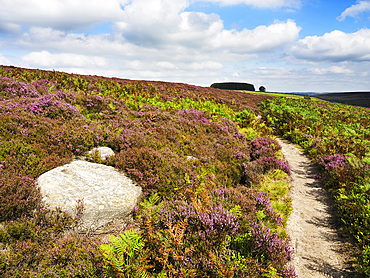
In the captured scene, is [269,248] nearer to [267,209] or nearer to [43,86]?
[267,209]

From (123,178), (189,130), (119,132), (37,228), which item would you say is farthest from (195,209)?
(189,130)

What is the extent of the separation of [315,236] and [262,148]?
512cm

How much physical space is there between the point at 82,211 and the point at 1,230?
1.35m

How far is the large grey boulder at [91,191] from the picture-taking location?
4578mm

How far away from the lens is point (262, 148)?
10.1 metres

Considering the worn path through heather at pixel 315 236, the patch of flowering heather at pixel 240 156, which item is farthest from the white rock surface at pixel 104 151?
the worn path through heather at pixel 315 236

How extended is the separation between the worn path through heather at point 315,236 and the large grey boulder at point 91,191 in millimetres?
4229

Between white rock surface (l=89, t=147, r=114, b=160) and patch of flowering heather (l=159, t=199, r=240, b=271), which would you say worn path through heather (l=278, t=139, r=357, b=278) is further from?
white rock surface (l=89, t=147, r=114, b=160)

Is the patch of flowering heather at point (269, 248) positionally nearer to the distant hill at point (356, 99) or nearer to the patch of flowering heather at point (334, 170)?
the patch of flowering heather at point (334, 170)

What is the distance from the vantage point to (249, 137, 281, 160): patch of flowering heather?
9.72 m

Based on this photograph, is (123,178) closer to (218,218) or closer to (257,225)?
(218,218)

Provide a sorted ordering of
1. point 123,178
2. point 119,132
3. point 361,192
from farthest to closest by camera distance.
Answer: point 119,132, point 361,192, point 123,178

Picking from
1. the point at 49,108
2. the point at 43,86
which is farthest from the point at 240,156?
the point at 43,86

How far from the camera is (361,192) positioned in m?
6.66
